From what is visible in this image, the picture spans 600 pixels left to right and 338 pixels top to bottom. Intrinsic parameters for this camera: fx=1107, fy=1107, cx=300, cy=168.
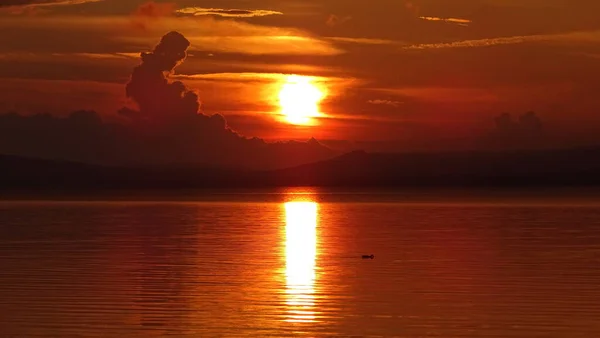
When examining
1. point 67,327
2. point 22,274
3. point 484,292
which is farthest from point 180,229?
point 67,327

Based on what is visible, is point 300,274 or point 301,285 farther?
point 300,274

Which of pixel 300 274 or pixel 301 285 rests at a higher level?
pixel 300 274

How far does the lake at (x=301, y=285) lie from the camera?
80.7 feet

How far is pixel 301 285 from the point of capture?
32.8m

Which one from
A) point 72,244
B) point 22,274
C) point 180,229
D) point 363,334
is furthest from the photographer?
point 180,229

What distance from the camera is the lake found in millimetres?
24594

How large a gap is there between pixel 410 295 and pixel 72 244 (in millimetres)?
25126

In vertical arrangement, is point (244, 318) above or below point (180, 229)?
below

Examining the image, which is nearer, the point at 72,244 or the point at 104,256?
the point at 104,256

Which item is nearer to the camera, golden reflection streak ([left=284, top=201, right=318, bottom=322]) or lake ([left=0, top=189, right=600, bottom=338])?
lake ([left=0, top=189, right=600, bottom=338])

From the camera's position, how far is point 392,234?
2346 inches

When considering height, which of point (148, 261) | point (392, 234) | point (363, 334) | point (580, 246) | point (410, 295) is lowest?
point (363, 334)

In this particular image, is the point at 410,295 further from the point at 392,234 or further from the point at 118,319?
the point at 392,234

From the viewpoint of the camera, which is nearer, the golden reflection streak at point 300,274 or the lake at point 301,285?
the lake at point 301,285
